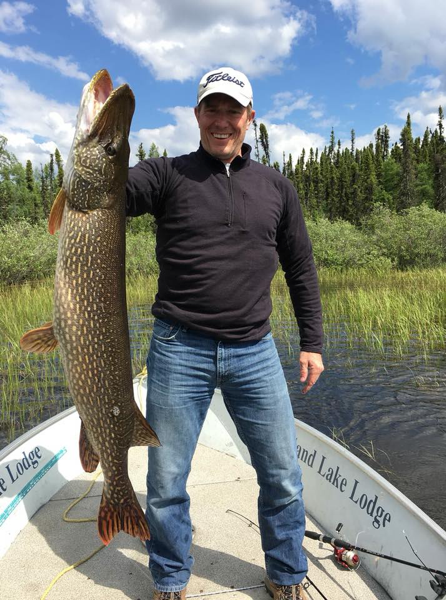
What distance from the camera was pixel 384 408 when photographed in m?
7.35

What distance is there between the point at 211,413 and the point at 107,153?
11.3 feet

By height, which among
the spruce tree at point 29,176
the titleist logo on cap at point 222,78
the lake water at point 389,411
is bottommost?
the lake water at point 389,411

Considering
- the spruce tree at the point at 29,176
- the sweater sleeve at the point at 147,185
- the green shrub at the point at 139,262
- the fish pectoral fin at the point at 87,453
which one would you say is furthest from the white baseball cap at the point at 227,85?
the spruce tree at the point at 29,176

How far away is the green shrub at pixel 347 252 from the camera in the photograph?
1033 inches

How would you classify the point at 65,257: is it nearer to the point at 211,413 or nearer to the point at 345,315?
the point at 211,413

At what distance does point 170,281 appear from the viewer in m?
2.40

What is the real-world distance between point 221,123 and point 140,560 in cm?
288

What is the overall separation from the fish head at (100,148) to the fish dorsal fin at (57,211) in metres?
0.04

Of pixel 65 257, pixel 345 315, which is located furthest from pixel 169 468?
pixel 345 315

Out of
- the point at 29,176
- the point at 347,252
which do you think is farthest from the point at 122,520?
the point at 29,176

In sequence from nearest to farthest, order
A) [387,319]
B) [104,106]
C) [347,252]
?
[104,106] → [387,319] → [347,252]

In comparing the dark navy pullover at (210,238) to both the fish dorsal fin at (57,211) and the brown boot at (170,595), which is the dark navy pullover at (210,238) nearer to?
the fish dorsal fin at (57,211)

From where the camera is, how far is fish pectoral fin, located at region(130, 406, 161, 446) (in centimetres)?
234

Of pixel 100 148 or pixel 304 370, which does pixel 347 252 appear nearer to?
pixel 304 370
